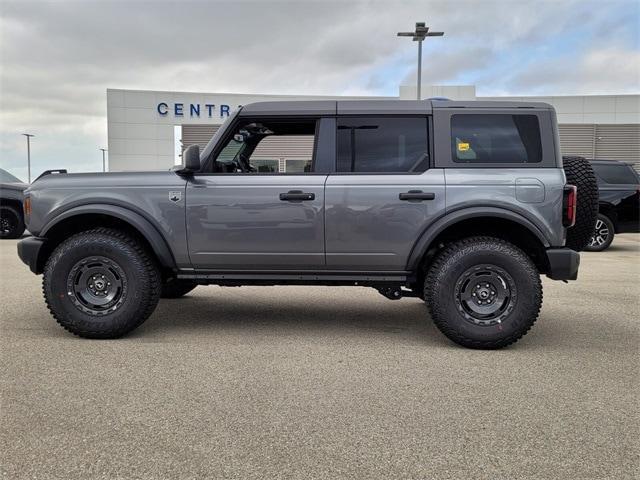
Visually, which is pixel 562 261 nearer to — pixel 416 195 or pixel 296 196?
pixel 416 195

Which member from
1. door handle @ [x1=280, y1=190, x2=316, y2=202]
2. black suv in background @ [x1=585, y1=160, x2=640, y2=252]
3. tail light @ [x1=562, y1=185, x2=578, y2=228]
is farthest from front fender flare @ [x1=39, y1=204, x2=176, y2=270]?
black suv in background @ [x1=585, y1=160, x2=640, y2=252]

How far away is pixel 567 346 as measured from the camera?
14.4 feet

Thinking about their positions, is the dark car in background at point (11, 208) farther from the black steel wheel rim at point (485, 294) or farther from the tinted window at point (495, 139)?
the black steel wheel rim at point (485, 294)

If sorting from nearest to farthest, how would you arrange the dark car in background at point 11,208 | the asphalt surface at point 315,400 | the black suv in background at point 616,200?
the asphalt surface at point 315,400, the black suv in background at point 616,200, the dark car in background at point 11,208

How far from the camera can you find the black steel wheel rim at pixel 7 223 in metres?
12.8

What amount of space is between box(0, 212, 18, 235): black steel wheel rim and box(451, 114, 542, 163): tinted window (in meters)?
11.9

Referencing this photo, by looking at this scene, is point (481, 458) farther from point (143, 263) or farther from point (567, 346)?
point (143, 263)

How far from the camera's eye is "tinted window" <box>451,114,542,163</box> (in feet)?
14.2

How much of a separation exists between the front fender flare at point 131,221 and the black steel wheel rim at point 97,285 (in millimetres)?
344

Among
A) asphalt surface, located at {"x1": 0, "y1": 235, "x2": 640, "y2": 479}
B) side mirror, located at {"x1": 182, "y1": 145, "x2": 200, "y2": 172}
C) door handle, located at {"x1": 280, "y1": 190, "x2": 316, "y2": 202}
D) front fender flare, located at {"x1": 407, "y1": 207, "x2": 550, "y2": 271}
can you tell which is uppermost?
side mirror, located at {"x1": 182, "y1": 145, "x2": 200, "y2": 172}

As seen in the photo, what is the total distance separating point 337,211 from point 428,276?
900 mm

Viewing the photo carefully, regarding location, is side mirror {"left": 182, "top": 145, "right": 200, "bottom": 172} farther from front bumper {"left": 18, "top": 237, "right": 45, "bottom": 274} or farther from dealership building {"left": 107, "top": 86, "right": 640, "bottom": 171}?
dealership building {"left": 107, "top": 86, "right": 640, "bottom": 171}

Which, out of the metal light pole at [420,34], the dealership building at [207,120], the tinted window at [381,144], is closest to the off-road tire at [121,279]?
the tinted window at [381,144]

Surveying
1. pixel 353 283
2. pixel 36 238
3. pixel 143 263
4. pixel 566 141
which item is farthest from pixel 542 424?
pixel 566 141
